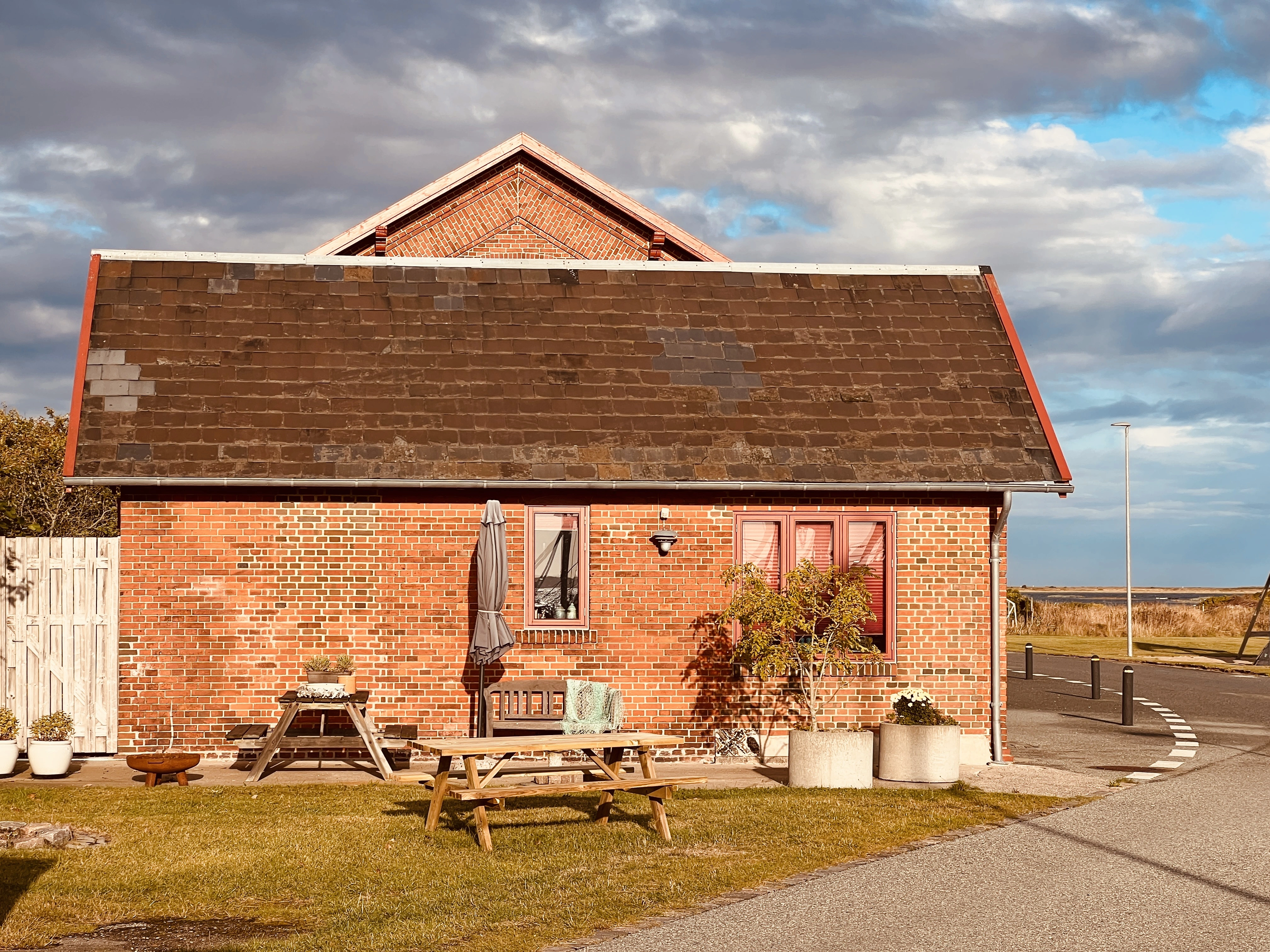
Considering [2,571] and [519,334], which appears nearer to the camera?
[2,571]

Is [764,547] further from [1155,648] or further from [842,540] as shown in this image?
[1155,648]

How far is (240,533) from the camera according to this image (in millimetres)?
14922

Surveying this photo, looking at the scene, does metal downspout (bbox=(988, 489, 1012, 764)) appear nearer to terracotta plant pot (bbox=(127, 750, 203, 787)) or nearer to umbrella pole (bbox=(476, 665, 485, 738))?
umbrella pole (bbox=(476, 665, 485, 738))

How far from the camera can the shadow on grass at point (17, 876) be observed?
27.1ft

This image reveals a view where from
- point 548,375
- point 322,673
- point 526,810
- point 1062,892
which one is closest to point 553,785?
point 526,810

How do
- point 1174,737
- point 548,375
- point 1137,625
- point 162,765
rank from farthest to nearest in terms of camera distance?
point 1137,625, point 1174,737, point 548,375, point 162,765

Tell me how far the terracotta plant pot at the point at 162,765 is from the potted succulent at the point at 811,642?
552 centimetres

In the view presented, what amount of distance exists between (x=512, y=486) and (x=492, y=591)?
1.38 m

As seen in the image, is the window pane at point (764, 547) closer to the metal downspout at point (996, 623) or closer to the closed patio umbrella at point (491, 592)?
the metal downspout at point (996, 623)

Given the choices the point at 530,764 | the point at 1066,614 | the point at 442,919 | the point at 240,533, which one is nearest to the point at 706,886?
the point at 442,919

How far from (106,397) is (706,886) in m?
9.85

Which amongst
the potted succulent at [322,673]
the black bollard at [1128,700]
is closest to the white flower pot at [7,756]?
the potted succulent at [322,673]

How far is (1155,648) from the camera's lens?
4134 cm

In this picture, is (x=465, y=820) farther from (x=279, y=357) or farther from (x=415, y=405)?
(x=279, y=357)
